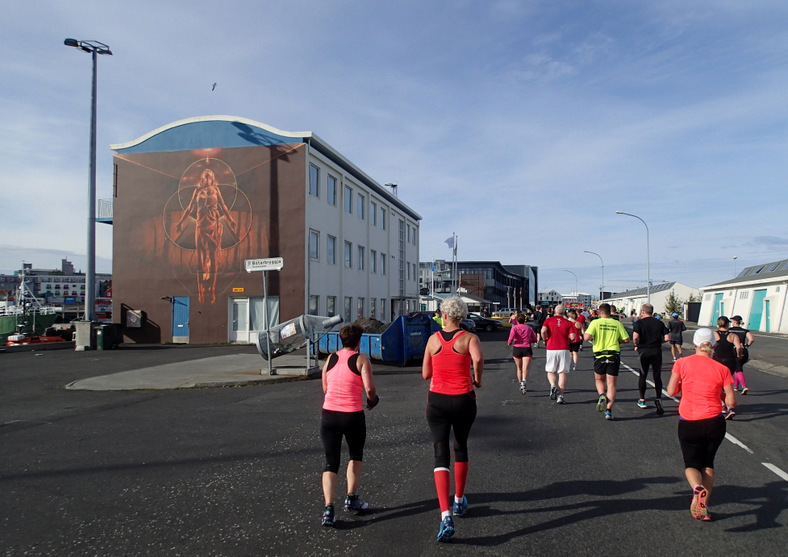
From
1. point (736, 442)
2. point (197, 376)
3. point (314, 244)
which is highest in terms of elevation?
point (314, 244)

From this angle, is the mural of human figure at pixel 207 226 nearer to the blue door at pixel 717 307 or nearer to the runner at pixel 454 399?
the runner at pixel 454 399

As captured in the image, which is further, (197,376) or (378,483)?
(197,376)

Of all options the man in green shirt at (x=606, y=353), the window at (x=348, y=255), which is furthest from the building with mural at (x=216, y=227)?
the man in green shirt at (x=606, y=353)

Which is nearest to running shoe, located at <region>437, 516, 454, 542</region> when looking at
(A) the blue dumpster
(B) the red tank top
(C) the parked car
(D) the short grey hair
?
(B) the red tank top

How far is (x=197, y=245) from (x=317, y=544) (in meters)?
25.9

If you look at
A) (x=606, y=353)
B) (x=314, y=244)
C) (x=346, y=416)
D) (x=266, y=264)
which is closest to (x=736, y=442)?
(x=606, y=353)

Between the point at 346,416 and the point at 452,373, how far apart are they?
93 cm

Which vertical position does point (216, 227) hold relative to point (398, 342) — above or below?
above

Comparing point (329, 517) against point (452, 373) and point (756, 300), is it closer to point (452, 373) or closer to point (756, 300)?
point (452, 373)

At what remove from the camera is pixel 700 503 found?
14.9 ft

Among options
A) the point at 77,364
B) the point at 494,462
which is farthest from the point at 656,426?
the point at 77,364

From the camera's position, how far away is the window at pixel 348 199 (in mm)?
33250


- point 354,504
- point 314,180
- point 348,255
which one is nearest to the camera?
point 354,504

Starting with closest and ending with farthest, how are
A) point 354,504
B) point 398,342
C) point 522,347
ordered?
point 354,504, point 522,347, point 398,342
